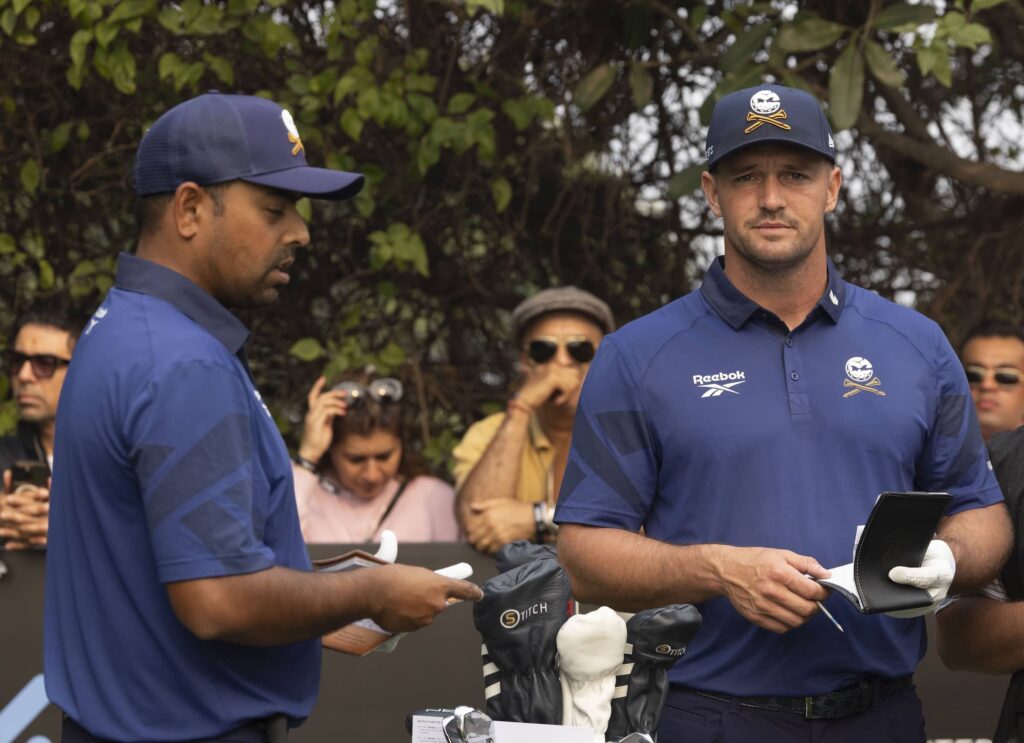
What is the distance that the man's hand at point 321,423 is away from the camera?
15.4 ft

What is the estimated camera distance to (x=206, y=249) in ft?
7.75

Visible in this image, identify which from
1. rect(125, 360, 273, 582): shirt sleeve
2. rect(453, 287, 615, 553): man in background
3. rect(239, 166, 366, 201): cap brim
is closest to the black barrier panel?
rect(453, 287, 615, 553): man in background

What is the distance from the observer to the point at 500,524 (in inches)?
167

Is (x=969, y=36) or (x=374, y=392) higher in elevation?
(x=969, y=36)

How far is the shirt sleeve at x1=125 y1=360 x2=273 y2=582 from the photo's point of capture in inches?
83.3

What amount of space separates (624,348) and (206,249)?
0.86 m

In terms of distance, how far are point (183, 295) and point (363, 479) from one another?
2.44m

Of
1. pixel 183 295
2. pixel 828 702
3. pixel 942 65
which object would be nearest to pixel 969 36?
pixel 942 65

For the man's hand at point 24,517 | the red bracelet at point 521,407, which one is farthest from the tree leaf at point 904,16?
the man's hand at point 24,517

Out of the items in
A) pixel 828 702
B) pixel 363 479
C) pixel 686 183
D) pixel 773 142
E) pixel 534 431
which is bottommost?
pixel 828 702

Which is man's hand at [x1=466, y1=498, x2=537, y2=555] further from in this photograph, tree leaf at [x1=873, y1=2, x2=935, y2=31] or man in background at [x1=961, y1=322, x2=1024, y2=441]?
tree leaf at [x1=873, y1=2, x2=935, y2=31]

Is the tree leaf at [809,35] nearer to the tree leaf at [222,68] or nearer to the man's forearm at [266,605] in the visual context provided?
the tree leaf at [222,68]

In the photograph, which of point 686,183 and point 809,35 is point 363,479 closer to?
point 686,183

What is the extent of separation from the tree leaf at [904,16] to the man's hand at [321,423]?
205 cm
